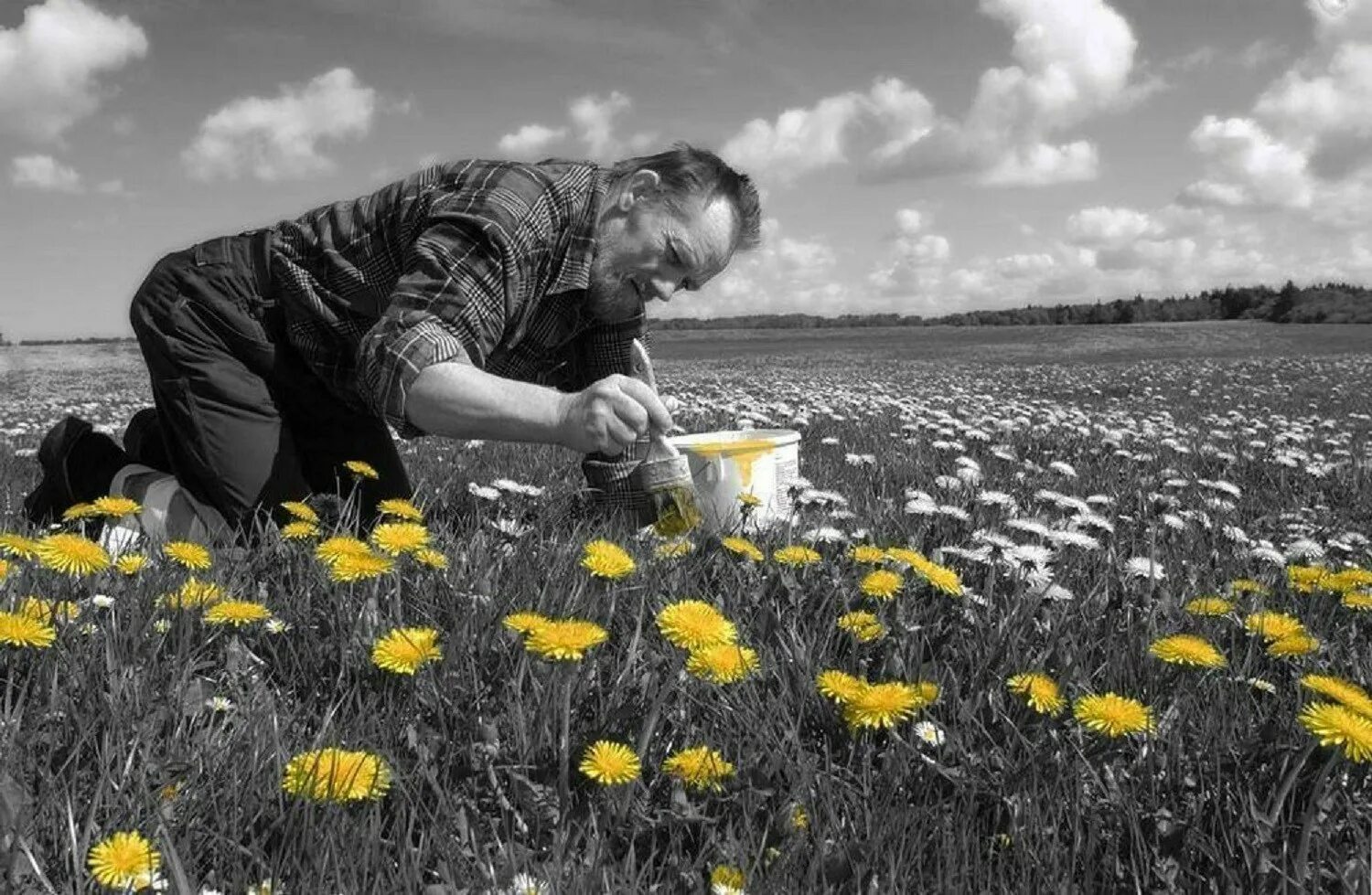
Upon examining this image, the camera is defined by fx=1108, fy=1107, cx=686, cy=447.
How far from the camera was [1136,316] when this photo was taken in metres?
75.5

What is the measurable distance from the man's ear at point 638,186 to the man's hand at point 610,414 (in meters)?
0.84

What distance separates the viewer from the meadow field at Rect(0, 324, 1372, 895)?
1446 mm

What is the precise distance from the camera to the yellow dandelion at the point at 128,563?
220cm

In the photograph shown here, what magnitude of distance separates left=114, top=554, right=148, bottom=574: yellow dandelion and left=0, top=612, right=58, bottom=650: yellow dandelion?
37cm

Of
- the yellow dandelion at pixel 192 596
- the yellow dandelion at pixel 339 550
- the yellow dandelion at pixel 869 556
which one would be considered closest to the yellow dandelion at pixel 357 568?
the yellow dandelion at pixel 339 550

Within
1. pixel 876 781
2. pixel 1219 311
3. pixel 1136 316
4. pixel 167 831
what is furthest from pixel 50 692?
pixel 1219 311

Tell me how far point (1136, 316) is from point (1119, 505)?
76949mm

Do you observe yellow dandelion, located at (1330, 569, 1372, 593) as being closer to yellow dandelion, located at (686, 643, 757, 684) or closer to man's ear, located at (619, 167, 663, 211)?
yellow dandelion, located at (686, 643, 757, 684)

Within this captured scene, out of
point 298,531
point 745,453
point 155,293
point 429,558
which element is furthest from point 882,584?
point 155,293

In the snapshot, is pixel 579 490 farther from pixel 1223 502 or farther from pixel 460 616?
pixel 1223 502

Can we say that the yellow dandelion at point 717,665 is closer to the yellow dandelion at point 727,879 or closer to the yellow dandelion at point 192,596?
the yellow dandelion at point 727,879

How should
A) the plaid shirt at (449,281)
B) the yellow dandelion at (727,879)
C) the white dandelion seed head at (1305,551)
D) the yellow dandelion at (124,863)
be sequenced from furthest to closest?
the white dandelion seed head at (1305,551), the plaid shirt at (449,281), the yellow dandelion at (727,879), the yellow dandelion at (124,863)

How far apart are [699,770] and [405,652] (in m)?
0.52

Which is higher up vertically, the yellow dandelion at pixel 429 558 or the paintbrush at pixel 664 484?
the yellow dandelion at pixel 429 558
